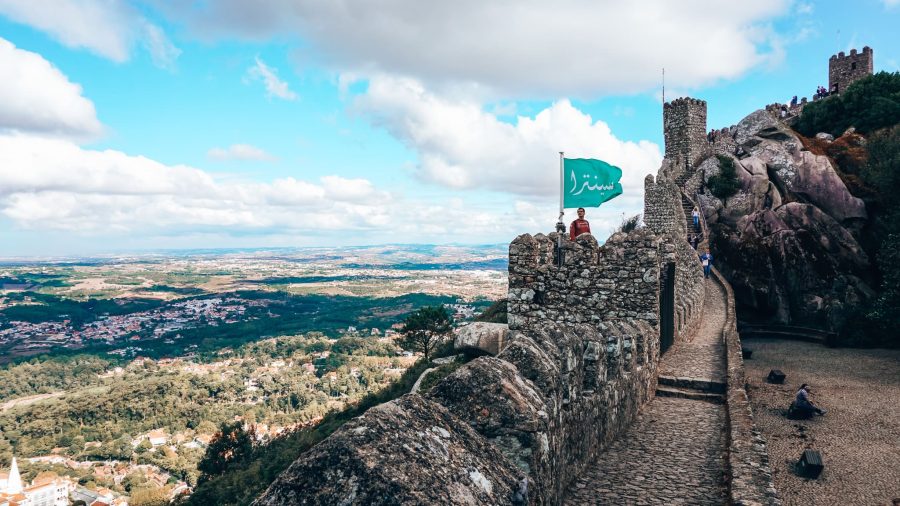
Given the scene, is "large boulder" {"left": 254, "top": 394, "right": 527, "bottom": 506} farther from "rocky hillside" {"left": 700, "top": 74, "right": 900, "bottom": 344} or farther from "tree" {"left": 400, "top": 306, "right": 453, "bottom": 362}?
"tree" {"left": 400, "top": 306, "right": 453, "bottom": 362}

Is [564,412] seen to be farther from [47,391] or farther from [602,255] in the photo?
[47,391]

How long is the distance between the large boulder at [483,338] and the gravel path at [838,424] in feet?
23.1

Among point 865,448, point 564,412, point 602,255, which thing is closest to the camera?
point 564,412

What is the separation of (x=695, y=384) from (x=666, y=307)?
2413 millimetres

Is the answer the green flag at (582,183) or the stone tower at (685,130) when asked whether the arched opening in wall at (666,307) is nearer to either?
the green flag at (582,183)

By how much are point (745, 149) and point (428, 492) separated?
3780cm

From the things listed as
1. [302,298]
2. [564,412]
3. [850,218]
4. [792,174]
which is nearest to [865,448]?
[564,412]

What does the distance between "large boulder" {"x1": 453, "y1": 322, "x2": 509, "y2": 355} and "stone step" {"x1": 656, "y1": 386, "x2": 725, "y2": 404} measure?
636 centimetres

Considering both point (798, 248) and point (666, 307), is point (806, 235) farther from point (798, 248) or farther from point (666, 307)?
point (666, 307)

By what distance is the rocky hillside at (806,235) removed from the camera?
72.1ft

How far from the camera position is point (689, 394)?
9773 mm

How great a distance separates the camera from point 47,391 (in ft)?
291

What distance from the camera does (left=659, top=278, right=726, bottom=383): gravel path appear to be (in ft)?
35.4

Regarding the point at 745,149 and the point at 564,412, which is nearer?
the point at 564,412
